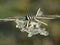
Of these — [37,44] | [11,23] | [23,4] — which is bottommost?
[37,44]

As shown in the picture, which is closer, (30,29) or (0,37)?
(30,29)

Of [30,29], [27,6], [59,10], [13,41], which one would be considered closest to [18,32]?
[13,41]

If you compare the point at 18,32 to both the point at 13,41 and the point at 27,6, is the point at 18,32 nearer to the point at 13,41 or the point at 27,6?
the point at 13,41

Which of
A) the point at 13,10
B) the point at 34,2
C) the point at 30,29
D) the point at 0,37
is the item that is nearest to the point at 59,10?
the point at 34,2

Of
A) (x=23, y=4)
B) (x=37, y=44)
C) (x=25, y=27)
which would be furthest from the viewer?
(x=23, y=4)

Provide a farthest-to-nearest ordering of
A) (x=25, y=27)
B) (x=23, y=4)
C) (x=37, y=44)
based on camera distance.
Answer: (x=23, y=4), (x=37, y=44), (x=25, y=27)

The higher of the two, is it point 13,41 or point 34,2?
point 34,2
